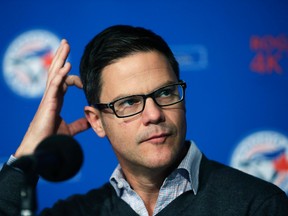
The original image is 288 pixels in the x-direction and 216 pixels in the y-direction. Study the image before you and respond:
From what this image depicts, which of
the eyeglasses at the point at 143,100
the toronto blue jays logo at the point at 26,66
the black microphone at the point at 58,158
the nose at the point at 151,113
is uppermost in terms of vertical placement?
the toronto blue jays logo at the point at 26,66

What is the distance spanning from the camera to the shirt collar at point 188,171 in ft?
4.57

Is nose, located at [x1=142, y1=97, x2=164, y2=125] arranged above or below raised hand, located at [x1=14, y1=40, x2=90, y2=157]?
below

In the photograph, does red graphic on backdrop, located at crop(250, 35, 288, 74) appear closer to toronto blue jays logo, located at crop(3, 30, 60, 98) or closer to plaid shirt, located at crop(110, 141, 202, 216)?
plaid shirt, located at crop(110, 141, 202, 216)

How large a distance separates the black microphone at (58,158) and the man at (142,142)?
1.32 ft

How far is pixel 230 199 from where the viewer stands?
4.40ft

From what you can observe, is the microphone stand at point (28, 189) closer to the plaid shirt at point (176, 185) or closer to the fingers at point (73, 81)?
Result: the plaid shirt at point (176, 185)

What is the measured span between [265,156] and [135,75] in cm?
92

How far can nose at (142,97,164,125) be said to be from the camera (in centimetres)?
131

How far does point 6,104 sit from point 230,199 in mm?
1157

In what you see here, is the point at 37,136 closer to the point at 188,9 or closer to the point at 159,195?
the point at 159,195

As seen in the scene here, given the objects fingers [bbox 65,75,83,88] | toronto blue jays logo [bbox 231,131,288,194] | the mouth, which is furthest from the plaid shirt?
toronto blue jays logo [bbox 231,131,288,194]

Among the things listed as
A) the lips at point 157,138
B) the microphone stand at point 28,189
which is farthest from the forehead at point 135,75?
the microphone stand at point 28,189

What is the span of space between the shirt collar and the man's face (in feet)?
0.13

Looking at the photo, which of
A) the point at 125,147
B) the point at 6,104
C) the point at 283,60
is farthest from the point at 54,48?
the point at 283,60
